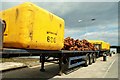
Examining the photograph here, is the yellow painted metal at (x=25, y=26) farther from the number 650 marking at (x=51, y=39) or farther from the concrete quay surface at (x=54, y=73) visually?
the concrete quay surface at (x=54, y=73)

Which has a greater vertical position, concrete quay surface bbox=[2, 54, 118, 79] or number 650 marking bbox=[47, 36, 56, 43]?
number 650 marking bbox=[47, 36, 56, 43]

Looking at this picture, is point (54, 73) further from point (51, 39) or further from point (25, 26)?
point (25, 26)

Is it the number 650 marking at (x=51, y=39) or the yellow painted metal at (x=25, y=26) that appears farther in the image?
the number 650 marking at (x=51, y=39)

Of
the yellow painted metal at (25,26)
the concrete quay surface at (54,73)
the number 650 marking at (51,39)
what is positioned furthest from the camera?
the concrete quay surface at (54,73)

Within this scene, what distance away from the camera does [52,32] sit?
30.3 ft

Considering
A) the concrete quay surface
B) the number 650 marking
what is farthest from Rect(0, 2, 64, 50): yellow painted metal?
the concrete quay surface

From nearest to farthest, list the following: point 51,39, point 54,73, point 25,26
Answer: point 25,26
point 51,39
point 54,73

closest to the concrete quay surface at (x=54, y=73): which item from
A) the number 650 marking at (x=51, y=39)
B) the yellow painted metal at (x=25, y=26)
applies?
the number 650 marking at (x=51, y=39)

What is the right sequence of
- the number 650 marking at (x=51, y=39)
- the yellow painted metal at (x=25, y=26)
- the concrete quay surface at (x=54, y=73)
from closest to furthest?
1. the yellow painted metal at (x=25, y=26)
2. the number 650 marking at (x=51, y=39)
3. the concrete quay surface at (x=54, y=73)

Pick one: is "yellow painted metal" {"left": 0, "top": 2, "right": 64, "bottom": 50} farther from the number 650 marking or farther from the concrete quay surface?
the concrete quay surface

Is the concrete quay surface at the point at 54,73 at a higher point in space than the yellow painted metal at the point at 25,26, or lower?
lower

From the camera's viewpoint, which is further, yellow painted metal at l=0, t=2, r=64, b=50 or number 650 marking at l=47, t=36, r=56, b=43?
number 650 marking at l=47, t=36, r=56, b=43

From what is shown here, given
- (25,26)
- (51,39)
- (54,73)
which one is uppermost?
(25,26)

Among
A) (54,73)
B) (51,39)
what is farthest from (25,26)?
(54,73)
